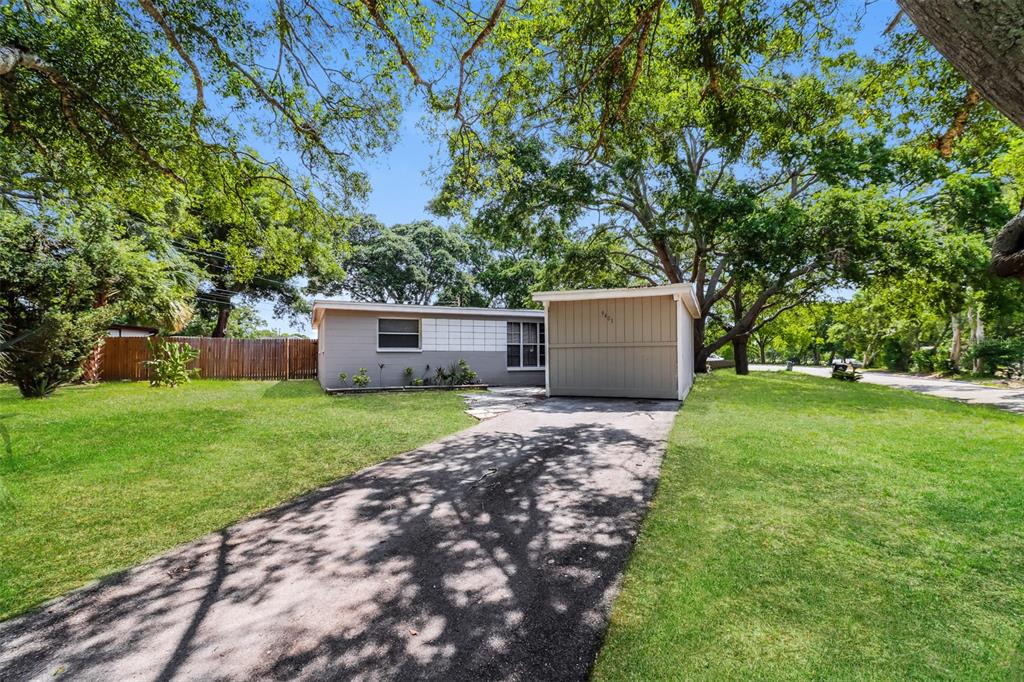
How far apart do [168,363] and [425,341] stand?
7704 mm

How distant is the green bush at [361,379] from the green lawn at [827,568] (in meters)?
9.79

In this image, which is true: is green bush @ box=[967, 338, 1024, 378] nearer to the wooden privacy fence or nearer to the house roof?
the house roof

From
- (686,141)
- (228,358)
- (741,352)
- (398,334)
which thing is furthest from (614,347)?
(228,358)

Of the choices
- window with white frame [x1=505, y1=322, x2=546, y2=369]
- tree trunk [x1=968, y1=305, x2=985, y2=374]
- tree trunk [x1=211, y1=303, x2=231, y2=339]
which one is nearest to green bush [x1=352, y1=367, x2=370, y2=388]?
window with white frame [x1=505, y1=322, x2=546, y2=369]

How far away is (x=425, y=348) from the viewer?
1355cm

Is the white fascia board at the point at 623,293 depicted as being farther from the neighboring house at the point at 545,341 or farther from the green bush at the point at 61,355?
the green bush at the point at 61,355

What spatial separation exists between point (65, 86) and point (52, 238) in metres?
8.48

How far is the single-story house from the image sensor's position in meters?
9.76

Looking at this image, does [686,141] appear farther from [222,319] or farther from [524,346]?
[222,319]

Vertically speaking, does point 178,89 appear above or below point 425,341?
above

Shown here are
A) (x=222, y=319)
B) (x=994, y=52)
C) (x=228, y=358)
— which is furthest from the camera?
(x=222, y=319)

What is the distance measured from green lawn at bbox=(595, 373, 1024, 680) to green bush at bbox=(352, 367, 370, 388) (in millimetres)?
9788

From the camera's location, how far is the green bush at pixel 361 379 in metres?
12.5

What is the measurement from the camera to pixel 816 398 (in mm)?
9656
